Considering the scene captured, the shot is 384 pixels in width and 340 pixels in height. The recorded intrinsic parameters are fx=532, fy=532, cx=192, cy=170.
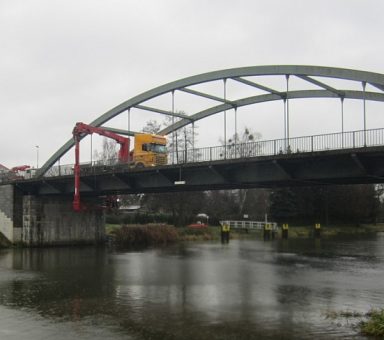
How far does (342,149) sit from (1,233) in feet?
114

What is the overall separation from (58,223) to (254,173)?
1010 inches

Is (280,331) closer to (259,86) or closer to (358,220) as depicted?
(259,86)

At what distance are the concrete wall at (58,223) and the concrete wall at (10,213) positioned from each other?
537 millimetres

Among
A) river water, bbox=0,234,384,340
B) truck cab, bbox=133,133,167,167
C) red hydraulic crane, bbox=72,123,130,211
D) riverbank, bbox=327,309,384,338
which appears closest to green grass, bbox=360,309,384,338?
riverbank, bbox=327,309,384,338

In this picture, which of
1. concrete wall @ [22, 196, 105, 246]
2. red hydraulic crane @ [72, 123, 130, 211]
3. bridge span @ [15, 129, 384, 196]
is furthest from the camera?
concrete wall @ [22, 196, 105, 246]

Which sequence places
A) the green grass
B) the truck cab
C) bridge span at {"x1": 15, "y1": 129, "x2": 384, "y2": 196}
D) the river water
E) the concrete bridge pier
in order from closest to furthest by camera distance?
the green grass
the river water
bridge span at {"x1": 15, "y1": 129, "x2": 384, "y2": 196}
the truck cab
the concrete bridge pier

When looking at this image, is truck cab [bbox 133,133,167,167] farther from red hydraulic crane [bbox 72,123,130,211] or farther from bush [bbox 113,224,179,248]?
bush [bbox 113,224,179,248]

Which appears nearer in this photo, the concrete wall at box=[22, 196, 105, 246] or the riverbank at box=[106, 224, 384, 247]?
the concrete wall at box=[22, 196, 105, 246]

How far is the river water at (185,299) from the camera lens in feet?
44.2

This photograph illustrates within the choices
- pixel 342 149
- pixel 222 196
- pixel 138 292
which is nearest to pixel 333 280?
pixel 342 149

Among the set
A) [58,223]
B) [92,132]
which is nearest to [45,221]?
[58,223]

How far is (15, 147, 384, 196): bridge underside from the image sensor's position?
27719 mm

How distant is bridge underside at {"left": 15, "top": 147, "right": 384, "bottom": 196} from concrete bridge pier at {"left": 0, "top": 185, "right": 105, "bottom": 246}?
3.37 m

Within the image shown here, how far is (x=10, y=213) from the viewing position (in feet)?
165
